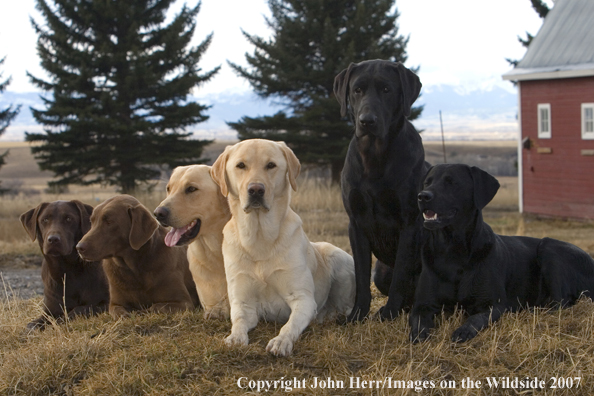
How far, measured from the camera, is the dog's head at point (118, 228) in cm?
486

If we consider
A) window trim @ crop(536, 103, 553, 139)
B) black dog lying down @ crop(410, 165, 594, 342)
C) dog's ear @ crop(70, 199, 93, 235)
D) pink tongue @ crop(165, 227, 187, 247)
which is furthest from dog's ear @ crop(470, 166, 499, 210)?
window trim @ crop(536, 103, 553, 139)

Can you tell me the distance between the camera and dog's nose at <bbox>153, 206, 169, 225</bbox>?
180 inches

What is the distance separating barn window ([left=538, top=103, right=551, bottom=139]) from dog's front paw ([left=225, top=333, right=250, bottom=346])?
16.6 meters

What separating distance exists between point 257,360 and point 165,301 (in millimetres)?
1566

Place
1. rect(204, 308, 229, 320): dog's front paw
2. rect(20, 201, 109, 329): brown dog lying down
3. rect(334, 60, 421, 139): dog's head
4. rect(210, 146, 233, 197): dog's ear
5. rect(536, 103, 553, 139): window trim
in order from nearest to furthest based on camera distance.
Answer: rect(334, 60, 421, 139): dog's head
rect(210, 146, 233, 197): dog's ear
rect(204, 308, 229, 320): dog's front paw
rect(20, 201, 109, 329): brown dog lying down
rect(536, 103, 553, 139): window trim

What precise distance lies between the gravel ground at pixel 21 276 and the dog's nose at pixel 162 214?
11.5ft

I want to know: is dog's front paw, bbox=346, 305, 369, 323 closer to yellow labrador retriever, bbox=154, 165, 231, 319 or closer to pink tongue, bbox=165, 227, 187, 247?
yellow labrador retriever, bbox=154, 165, 231, 319

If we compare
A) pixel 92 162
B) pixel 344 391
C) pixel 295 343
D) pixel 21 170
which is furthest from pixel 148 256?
pixel 21 170

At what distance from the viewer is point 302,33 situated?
2492 centimetres

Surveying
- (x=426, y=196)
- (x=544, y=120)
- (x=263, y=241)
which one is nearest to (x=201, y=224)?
(x=263, y=241)

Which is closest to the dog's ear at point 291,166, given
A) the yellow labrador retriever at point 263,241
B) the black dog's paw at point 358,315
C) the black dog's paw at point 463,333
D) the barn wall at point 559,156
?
the yellow labrador retriever at point 263,241

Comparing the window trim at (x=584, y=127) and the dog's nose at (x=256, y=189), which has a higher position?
the window trim at (x=584, y=127)

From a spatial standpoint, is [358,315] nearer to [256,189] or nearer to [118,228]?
[256,189]

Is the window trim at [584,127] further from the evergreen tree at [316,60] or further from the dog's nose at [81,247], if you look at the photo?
the dog's nose at [81,247]
